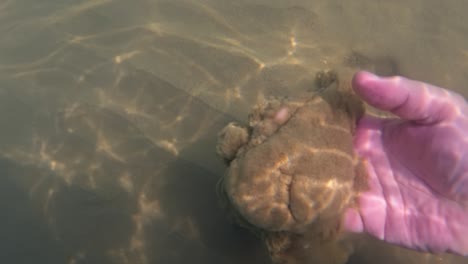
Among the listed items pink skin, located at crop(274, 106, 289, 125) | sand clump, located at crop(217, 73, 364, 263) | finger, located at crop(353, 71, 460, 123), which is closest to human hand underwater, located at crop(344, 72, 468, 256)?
finger, located at crop(353, 71, 460, 123)

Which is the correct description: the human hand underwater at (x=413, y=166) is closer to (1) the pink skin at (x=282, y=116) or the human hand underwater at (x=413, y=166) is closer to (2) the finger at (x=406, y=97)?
(2) the finger at (x=406, y=97)

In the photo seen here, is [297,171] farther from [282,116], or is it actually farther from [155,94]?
[155,94]

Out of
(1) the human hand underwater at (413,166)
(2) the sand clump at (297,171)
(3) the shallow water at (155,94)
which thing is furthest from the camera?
(3) the shallow water at (155,94)

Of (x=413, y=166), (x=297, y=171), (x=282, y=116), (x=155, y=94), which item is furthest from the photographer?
(x=155, y=94)

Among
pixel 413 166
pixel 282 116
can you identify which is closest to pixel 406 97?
pixel 413 166

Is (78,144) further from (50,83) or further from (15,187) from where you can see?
(50,83)

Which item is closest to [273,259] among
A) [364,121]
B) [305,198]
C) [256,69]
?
[305,198]

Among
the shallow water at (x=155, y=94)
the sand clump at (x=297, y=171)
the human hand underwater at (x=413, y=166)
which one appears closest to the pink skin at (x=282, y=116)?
the sand clump at (x=297, y=171)
